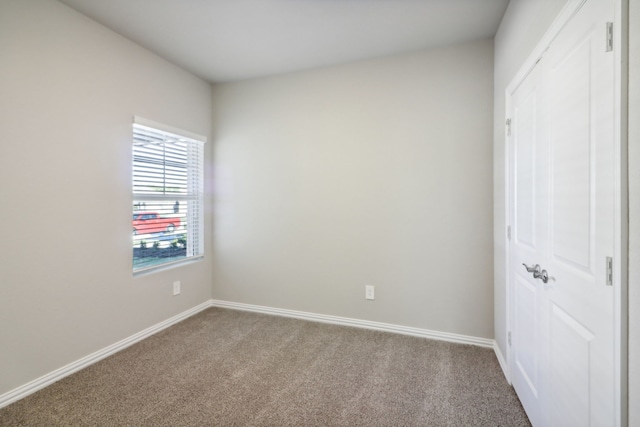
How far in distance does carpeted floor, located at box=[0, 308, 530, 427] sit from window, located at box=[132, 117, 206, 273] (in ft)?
2.77

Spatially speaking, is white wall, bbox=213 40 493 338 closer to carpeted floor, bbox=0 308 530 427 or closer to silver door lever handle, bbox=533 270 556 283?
carpeted floor, bbox=0 308 530 427

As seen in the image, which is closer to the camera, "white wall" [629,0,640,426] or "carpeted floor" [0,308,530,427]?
"white wall" [629,0,640,426]

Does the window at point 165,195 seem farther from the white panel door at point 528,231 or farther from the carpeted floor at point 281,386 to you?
the white panel door at point 528,231

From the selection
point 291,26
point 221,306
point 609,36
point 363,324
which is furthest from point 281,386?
point 291,26

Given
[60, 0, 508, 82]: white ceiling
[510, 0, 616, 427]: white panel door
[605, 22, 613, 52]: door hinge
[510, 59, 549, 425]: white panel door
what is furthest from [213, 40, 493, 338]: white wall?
[605, 22, 613, 52]: door hinge

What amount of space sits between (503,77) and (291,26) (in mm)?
1671

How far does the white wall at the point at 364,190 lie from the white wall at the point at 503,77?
0.14 metres

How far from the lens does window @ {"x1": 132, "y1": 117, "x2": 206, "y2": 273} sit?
2789 millimetres

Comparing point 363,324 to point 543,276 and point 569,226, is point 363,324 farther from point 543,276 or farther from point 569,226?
point 569,226

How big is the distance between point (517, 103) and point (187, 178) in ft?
10.2

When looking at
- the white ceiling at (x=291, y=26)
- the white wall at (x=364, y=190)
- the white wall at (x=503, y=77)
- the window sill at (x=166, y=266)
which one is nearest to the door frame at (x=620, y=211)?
the white wall at (x=503, y=77)

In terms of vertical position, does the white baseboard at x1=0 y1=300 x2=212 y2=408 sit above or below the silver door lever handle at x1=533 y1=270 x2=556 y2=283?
below

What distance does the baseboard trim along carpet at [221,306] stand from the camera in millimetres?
1999

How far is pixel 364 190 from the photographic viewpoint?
3.01 m
